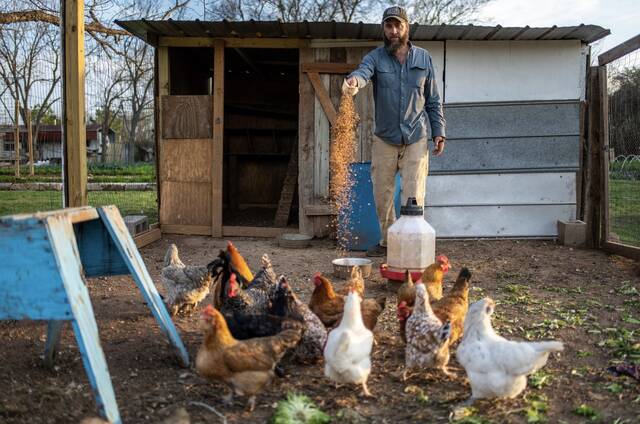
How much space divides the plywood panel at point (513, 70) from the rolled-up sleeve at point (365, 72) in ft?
8.40

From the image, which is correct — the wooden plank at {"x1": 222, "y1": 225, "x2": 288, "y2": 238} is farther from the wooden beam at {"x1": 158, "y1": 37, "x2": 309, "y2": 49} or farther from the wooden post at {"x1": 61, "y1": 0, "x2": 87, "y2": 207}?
the wooden post at {"x1": 61, "y1": 0, "x2": 87, "y2": 207}

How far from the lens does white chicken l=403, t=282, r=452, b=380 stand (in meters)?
3.12

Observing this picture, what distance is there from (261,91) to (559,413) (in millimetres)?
10138

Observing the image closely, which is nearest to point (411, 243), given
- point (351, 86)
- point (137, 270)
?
point (351, 86)

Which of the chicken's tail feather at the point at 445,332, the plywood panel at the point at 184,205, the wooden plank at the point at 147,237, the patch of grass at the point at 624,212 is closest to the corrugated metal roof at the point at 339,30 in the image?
the patch of grass at the point at 624,212

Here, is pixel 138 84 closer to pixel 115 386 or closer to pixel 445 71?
pixel 445 71

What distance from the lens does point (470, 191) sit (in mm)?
8031

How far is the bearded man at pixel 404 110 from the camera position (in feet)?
18.7

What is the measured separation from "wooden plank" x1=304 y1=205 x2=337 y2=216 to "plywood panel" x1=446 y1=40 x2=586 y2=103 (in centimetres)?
231

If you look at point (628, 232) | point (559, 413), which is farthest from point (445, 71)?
point (559, 413)

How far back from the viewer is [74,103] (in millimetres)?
5102

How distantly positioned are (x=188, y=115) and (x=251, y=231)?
6.41ft

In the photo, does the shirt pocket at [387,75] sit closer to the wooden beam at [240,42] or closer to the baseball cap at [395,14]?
the baseball cap at [395,14]

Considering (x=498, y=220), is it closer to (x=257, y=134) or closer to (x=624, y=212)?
(x=624, y=212)
